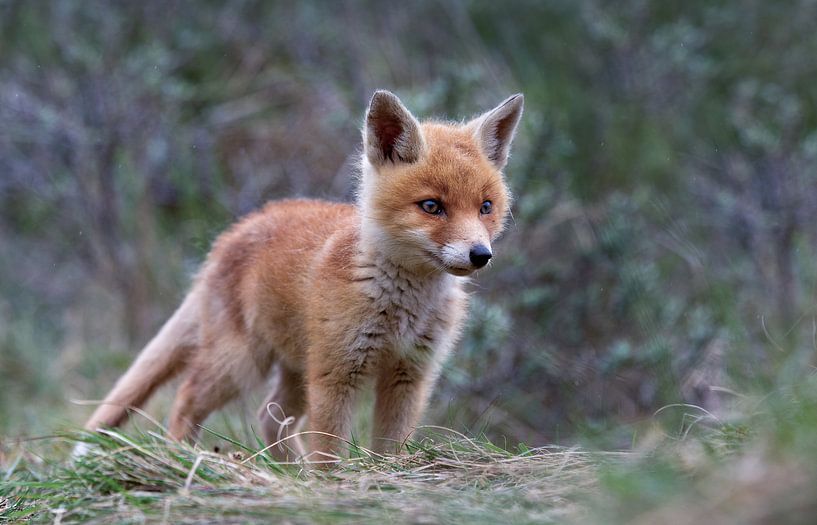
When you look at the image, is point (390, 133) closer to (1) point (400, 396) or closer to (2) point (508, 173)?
(1) point (400, 396)

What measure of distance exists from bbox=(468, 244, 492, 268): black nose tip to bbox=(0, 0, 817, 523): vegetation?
2.21 m

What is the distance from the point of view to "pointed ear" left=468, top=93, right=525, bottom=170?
5.16 meters

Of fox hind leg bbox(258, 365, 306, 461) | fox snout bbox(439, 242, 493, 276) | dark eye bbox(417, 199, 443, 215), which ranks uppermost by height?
dark eye bbox(417, 199, 443, 215)

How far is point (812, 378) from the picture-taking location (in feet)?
12.6

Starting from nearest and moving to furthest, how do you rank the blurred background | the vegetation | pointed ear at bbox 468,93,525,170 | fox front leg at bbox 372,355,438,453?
1. fox front leg at bbox 372,355,438,453
2. pointed ear at bbox 468,93,525,170
3. the vegetation
4. the blurred background

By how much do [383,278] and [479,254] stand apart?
71cm

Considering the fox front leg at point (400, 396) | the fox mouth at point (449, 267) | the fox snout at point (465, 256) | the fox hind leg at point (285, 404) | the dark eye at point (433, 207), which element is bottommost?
the fox hind leg at point (285, 404)

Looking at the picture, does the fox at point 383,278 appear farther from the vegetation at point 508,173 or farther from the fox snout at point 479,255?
the vegetation at point 508,173

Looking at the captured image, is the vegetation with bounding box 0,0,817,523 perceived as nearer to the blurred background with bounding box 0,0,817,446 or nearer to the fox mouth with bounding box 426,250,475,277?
the blurred background with bounding box 0,0,817,446

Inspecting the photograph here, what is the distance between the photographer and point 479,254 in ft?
14.3

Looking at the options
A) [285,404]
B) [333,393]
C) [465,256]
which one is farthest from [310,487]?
[285,404]

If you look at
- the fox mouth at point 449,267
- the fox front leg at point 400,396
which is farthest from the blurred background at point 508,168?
the fox mouth at point 449,267

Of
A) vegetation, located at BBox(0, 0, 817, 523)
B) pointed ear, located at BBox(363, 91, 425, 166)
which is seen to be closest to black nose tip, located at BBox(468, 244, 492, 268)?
pointed ear, located at BBox(363, 91, 425, 166)

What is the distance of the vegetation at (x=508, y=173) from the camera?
27.7 feet
